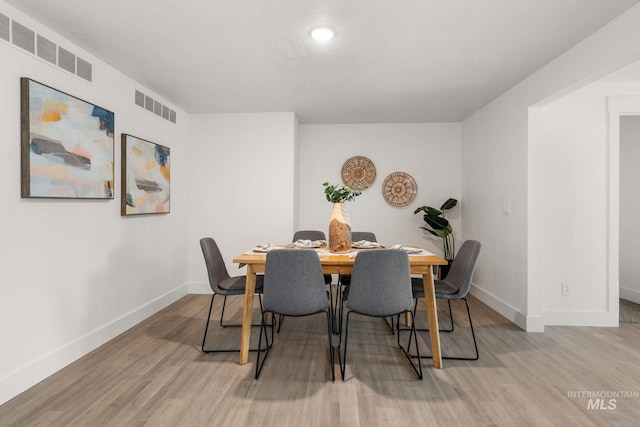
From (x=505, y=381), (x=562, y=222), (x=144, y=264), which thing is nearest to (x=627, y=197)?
(x=562, y=222)

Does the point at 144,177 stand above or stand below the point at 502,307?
above

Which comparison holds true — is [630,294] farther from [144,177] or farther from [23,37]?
[23,37]

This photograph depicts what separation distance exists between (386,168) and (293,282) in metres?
3.29

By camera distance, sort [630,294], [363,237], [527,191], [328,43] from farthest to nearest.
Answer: [630,294] → [363,237] → [527,191] → [328,43]

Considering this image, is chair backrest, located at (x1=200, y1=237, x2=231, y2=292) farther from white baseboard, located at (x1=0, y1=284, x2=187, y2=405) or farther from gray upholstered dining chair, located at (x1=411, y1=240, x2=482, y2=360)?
gray upholstered dining chair, located at (x1=411, y1=240, x2=482, y2=360)

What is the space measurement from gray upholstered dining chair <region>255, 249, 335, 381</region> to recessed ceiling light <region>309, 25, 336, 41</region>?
1.57m

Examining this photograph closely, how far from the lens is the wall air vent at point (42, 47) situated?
6.61ft

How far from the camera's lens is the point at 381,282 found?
2176mm

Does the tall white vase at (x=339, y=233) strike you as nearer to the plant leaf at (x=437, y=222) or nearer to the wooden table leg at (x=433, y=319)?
the wooden table leg at (x=433, y=319)

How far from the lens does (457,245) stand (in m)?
4.93

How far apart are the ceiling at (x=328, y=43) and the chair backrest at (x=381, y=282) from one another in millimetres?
1598

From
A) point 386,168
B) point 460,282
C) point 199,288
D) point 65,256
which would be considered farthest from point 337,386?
point 386,168

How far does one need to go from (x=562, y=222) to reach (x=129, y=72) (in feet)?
14.9

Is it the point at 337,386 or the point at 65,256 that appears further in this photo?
the point at 65,256
